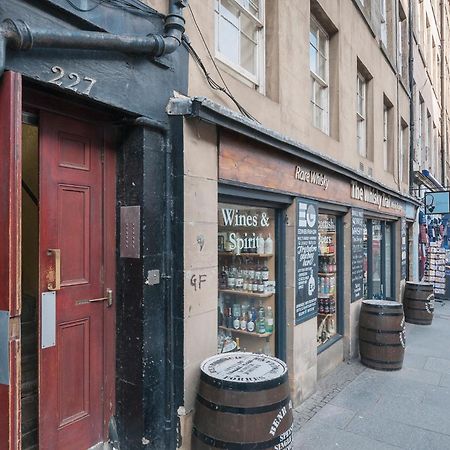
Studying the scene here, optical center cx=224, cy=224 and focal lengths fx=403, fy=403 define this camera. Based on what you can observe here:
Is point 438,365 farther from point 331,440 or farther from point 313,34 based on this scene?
point 313,34

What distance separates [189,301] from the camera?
3221 mm

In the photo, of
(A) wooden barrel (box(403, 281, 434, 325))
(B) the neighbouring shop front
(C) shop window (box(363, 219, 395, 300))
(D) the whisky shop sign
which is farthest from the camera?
(A) wooden barrel (box(403, 281, 434, 325))

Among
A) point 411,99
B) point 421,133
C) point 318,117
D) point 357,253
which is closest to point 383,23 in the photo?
point 411,99

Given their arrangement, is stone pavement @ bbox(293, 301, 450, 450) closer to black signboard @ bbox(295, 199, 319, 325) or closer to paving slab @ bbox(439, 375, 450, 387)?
paving slab @ bbox(439, 375, 450, 387)

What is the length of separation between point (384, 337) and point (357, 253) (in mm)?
1570

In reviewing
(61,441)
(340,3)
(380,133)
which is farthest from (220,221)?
(380,133)

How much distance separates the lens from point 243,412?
2.78m

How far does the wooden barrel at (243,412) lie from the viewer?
275cm

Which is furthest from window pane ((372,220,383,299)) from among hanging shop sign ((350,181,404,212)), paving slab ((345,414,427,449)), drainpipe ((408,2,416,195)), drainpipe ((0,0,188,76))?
drainpipe ((0,0,188,76))

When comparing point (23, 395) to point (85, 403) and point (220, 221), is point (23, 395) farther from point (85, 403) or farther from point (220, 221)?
point (220, 221)

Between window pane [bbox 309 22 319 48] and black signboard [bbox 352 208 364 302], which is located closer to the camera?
window pane [bbox 309 22 319 48]

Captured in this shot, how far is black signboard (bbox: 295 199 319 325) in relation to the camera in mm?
4895

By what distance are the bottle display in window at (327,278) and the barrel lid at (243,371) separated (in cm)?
302

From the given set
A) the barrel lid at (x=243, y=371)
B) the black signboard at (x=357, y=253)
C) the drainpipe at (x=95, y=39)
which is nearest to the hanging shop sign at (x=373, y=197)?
the black signboard at (x=357, y=253)
